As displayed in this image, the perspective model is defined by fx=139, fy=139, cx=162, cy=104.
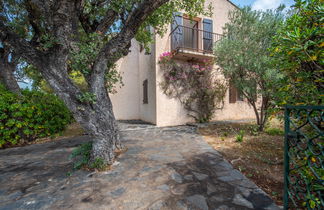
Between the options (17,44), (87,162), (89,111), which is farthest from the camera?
(87,162)

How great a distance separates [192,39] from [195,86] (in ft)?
8.28

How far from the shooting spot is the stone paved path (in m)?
1.78

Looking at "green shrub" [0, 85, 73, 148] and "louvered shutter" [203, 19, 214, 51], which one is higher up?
"louvered shutter" [203, 19, 214, 51]

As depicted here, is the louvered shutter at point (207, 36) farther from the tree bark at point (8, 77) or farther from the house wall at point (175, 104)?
the tree bark at point (8, 77)

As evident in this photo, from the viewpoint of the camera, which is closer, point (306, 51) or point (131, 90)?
point (306, 51)

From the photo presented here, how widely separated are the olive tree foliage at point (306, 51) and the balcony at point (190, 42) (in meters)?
4.86

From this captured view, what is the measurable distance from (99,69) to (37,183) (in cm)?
218

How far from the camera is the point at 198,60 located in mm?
A: 7352

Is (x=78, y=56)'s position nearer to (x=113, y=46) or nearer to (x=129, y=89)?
(x=113, y=46)

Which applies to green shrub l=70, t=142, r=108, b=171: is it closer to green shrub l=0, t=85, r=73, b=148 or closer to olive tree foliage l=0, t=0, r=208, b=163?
olive tree foliage l=0, t=0, r=208, b=163

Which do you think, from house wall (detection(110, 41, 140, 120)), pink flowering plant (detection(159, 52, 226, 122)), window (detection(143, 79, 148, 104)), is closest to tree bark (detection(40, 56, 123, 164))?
pink flowering plant (detection(159, 52, 226, 122))

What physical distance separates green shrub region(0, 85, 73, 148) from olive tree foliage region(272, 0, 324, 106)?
6.07 metres

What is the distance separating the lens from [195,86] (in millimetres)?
7277

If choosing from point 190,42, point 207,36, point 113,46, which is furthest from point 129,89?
point 113,46
